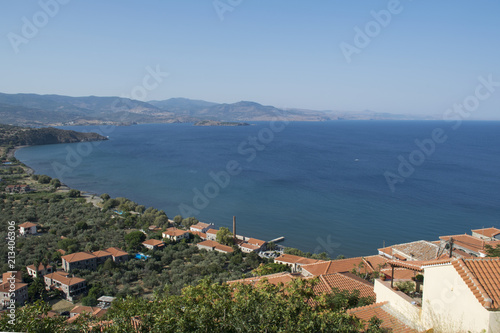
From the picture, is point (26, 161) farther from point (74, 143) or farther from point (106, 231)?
point (106, 231)

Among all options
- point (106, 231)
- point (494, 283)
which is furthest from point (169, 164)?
point (494, 283)

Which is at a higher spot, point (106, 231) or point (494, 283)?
point (494, 283)

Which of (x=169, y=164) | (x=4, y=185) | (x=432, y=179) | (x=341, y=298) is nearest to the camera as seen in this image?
(x=341, y=298)

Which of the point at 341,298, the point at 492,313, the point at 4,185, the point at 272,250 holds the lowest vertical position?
the point at 272,250

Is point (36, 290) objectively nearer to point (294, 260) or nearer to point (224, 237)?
point (224, 237)

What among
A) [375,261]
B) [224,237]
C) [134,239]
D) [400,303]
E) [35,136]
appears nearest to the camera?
[400,303]

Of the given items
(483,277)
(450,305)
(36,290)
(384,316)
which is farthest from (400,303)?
(36,290)
